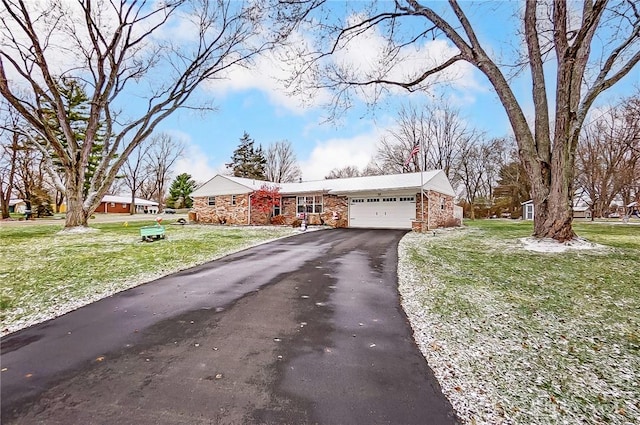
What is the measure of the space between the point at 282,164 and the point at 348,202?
89.5 ft

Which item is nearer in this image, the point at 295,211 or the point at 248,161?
the point at 295,211

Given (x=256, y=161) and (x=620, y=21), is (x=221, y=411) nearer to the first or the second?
(x=620, y=21)

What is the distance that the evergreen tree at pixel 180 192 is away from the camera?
1813 inches

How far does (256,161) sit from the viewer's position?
44.8 metres

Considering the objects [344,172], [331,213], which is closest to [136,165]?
[344,172]

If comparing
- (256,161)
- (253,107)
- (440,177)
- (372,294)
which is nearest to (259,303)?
(372,294)

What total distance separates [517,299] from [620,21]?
10.4 metres

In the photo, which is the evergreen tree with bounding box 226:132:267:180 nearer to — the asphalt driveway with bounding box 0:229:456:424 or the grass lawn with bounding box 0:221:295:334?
the grass lawn with bounding box 0:221:295:334

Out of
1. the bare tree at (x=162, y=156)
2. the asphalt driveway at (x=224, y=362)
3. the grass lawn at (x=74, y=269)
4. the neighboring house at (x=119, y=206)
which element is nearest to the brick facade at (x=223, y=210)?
the grass lawn at (x=74, y=269)

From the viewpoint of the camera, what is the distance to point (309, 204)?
20703 millimetres

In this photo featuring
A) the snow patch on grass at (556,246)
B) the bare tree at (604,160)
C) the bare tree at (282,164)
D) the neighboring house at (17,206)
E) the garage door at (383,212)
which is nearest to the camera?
the snow patch on grass at (556,246)

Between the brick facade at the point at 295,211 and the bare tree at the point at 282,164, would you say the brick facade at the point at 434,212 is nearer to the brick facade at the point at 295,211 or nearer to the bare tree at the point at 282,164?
the brick facade at the point at 295,211

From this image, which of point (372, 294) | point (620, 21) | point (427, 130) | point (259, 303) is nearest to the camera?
point (259, 303)

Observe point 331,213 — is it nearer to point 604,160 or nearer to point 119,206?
point 604,160
